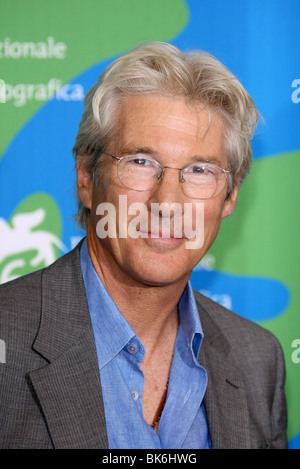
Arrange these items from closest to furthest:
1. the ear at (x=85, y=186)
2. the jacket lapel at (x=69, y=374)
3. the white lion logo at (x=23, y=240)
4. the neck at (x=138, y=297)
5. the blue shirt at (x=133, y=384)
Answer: the jacket lapel at (x=69, y=374) → the blue shirt at (x=133, y=384) → the neck at (x=138, y=297) → the ear at (x=85, y=186) → the white lion logo at (x=23, y=240)

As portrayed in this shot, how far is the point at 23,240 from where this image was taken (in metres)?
2.20

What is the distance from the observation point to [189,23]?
2176 millimetres

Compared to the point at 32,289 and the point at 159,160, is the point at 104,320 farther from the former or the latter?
the point at 159,160

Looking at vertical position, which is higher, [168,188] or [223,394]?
[168,188]

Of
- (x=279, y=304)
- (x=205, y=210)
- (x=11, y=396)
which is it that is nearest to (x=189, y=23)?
(x=205, y=210)

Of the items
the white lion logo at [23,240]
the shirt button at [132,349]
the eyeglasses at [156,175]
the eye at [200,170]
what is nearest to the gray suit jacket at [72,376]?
the shirt button at [132,349]

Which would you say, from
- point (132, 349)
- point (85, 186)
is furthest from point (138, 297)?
point (85, 186)

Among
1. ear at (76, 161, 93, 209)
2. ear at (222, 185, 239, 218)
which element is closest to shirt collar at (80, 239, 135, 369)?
ear at (76, 161, 93, 209)

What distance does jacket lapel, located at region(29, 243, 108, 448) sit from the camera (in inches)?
53.6

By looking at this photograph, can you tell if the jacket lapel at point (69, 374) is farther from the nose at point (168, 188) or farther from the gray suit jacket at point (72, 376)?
the nose at point (168, 188)

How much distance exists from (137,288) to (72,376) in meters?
0.30

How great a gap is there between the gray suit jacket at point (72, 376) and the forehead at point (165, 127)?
1.20 ft

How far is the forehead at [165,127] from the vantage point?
1.51 m
